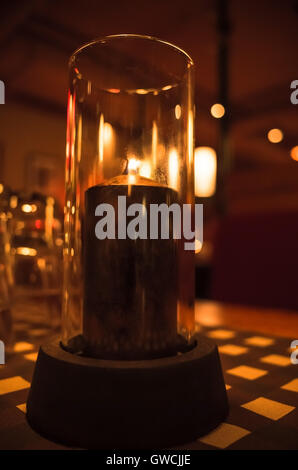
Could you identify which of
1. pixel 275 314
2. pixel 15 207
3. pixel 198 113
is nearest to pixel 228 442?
pixel 15 207

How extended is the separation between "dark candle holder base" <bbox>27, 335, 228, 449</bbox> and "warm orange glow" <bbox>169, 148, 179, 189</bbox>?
203 millimetres

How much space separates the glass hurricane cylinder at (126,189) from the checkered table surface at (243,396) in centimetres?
9

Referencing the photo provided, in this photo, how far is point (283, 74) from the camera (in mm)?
3629

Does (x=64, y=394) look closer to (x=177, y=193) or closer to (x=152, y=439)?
(x=152, y=439)

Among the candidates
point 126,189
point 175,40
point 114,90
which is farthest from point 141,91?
point 175,40

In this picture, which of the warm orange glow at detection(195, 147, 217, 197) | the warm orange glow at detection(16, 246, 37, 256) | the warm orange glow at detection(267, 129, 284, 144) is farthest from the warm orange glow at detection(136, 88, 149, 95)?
the warm orange glow at detection(267, 129, 284, 144)

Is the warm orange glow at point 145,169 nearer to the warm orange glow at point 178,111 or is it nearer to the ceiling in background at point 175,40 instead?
the warm orange glow at point 178,111

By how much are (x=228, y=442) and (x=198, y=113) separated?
4.50 meters

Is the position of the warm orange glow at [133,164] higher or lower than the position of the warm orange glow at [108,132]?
lower

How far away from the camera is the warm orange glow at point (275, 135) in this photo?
17.3ft

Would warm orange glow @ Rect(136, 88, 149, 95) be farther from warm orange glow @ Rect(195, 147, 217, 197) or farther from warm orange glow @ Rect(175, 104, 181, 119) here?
warm orange glow @ Rect(195, 147, 217, 197)

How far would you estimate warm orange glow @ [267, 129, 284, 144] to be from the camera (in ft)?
17.3

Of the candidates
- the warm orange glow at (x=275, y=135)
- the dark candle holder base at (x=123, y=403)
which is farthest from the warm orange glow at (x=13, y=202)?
the warm orange glow at (x=275, y=135)

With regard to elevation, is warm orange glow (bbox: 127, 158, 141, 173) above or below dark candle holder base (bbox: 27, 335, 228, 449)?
above
